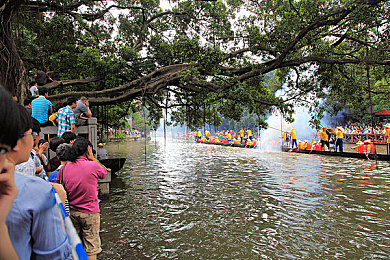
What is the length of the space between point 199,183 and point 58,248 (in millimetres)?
8944

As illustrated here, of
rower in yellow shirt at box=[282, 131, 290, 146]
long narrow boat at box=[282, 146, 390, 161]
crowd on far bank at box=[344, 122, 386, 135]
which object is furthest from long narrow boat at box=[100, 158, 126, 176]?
crowd on far bank at box=[344, 122, 386, 135]

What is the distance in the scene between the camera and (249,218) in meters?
6.12

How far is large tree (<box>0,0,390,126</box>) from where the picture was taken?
9.35 metres

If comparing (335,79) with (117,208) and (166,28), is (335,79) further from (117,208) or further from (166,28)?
(117,208)

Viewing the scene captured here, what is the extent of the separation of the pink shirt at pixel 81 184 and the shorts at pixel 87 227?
6 cm

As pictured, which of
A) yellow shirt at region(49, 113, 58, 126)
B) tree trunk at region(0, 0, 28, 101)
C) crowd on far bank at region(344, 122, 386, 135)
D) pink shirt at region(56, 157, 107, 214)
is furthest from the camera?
crowd on far bank at region(344, 122, 386, 135)

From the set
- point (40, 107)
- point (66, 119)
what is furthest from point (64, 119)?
point (40, 107)

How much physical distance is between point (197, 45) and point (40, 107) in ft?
21.0

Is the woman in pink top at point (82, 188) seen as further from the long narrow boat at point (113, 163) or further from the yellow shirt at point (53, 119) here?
the long narrow boat at point (113, 163)

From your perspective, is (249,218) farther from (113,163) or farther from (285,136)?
(285,136)

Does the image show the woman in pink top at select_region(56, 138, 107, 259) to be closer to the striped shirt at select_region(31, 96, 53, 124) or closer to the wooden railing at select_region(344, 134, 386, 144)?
the striped shirt at select_region(31, 96, 53, 124)

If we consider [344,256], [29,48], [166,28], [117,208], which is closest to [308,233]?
[344,256]

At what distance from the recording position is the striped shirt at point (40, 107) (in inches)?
245

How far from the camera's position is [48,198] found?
3.92 ft
